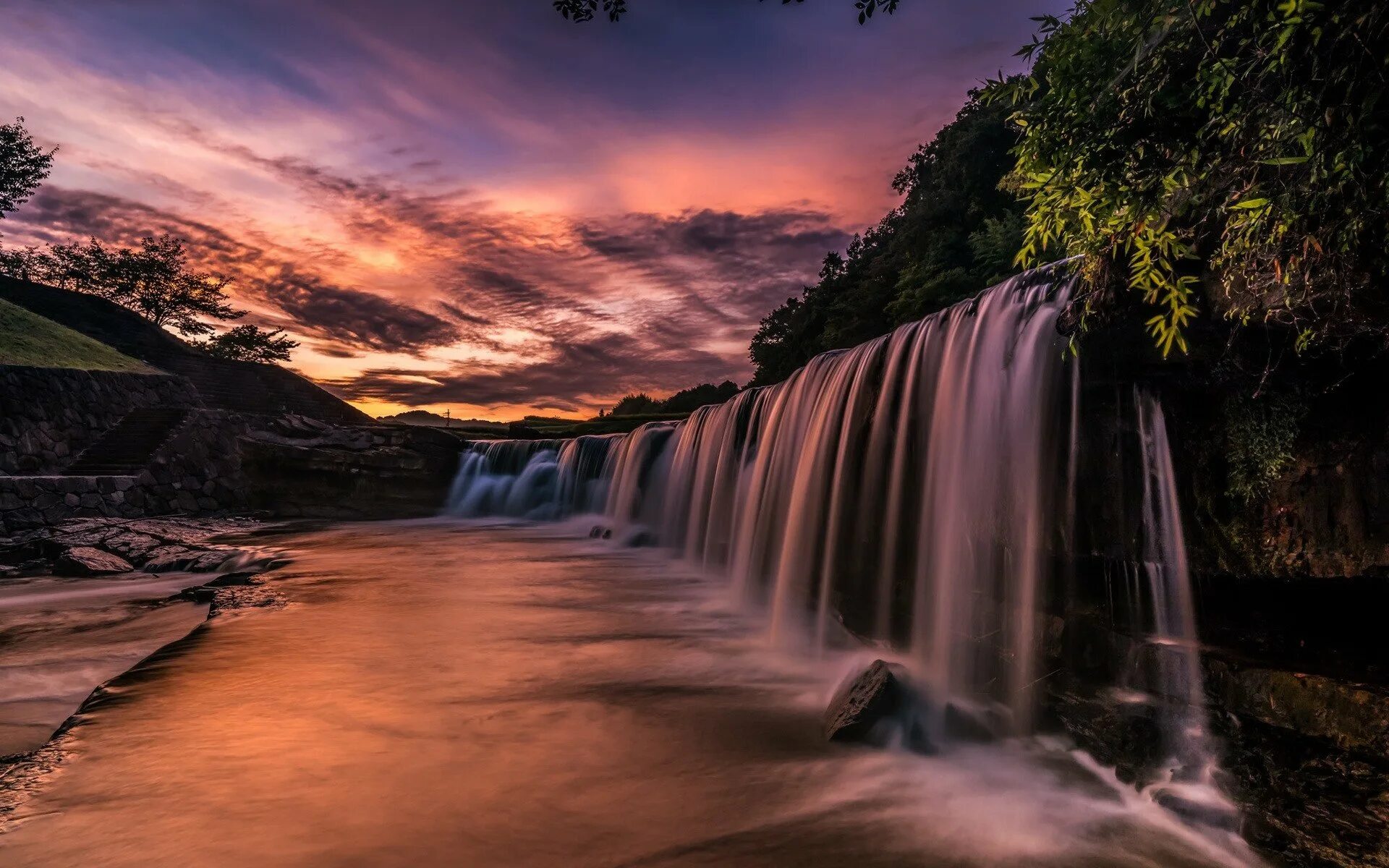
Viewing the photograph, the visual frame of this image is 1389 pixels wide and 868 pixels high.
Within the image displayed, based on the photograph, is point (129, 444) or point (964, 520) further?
point (129, 444)

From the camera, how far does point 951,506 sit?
6.15 m

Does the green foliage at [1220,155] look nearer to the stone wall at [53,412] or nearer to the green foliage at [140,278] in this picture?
the stone wall at [53,412]

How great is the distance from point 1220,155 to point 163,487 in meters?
27.7

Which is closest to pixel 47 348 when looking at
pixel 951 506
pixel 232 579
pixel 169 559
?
pixel 169 559

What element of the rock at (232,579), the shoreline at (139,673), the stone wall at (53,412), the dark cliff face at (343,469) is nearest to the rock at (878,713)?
the shoreline at (139,673)

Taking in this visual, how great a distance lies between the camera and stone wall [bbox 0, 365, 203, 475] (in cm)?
1964

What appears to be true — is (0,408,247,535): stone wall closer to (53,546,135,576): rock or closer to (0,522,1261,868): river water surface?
(53,546,135,576): rock

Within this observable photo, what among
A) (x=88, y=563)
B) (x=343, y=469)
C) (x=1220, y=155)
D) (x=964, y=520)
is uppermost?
(x=1220, y=155)

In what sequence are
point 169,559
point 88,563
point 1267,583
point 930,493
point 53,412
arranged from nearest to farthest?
1. point 1267,583
2. point 930,493
3. point 88,563
4. point 169,559
5. point 53,412

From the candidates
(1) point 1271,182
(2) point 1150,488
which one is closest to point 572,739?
(2) point 1150,488

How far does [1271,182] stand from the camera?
3619 mm

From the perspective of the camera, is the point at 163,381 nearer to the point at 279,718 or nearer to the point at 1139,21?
the point at 279,718

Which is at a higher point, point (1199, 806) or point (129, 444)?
point (129, 444)

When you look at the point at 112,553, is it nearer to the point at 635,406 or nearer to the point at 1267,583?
the point at 1267,583
